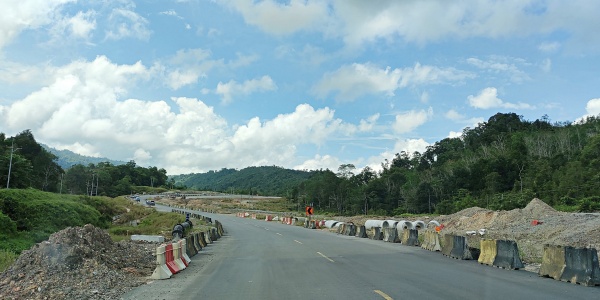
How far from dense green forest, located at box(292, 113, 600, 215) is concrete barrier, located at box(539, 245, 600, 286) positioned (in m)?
47.0

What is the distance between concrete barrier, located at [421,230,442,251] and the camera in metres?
21.4

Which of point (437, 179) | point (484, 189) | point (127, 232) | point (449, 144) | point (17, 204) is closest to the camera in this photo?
point (17, 204)

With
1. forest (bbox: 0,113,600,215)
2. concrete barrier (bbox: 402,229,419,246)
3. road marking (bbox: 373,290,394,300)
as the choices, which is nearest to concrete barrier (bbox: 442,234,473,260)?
concrete barrier (bbox: 402,229,419,246)

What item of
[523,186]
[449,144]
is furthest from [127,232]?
[449,144]

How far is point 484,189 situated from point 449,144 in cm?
5576

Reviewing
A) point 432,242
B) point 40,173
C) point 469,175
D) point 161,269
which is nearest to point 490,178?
point 469,175

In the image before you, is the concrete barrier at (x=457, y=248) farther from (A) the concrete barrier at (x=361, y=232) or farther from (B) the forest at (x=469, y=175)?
(B) the forest at (x=469, y=175)

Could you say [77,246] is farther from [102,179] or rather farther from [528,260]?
[102,179]

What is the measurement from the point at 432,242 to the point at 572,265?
A: 32.4ft

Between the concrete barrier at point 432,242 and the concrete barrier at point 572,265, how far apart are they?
832 cm

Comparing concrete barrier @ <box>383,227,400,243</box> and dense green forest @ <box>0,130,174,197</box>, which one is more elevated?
dense green forest @ <box>0,130,174,197</box>

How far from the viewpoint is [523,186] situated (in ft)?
277

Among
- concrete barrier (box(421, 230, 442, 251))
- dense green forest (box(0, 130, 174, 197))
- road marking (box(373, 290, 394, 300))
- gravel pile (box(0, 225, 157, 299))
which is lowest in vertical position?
gravel pile (box(0, 225, 157, 299))

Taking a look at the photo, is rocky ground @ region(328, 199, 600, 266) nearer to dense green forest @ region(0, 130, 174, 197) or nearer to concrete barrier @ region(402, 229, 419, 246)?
concrete barrier @ region(402, 229, 419, 246)
